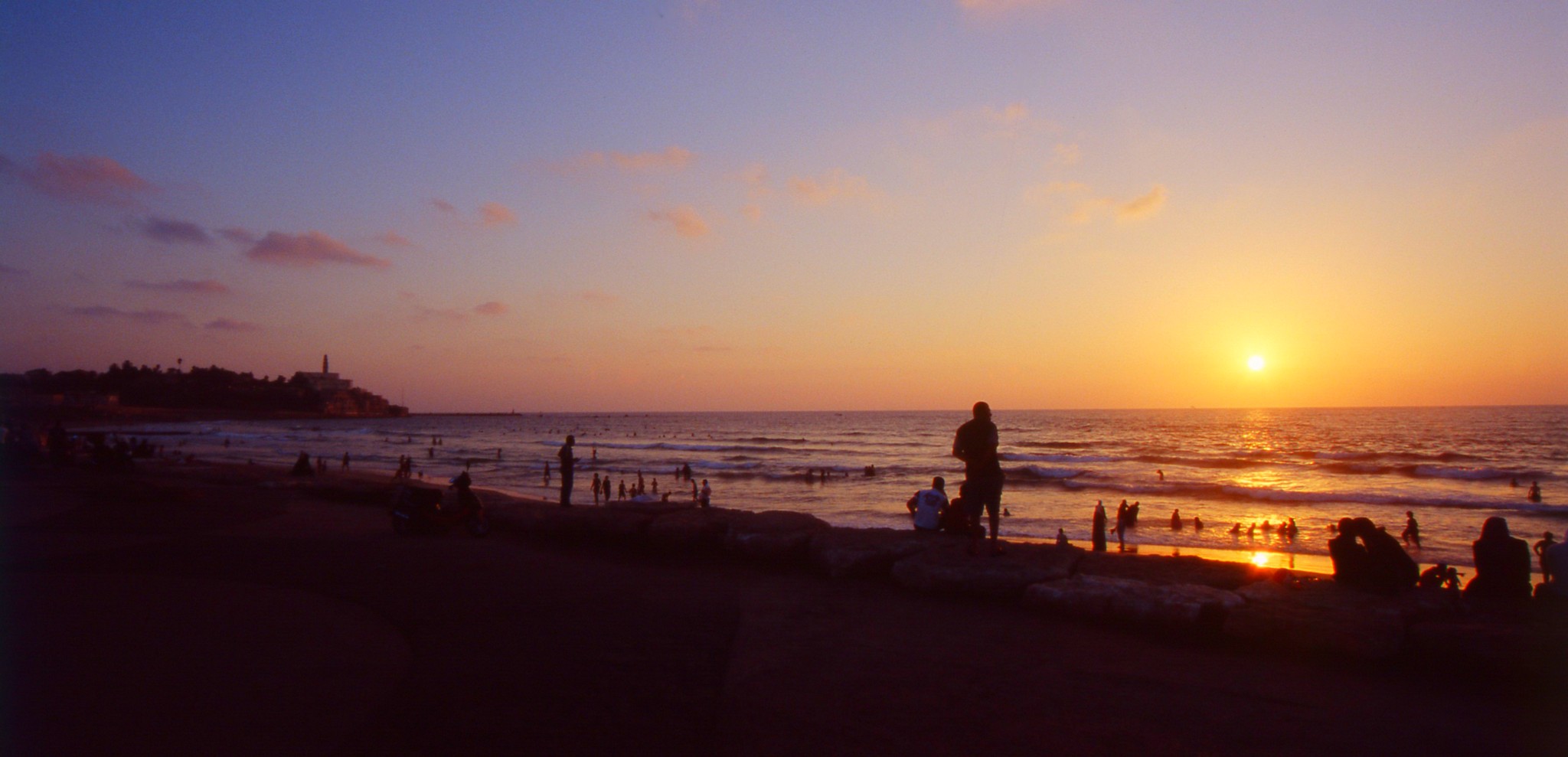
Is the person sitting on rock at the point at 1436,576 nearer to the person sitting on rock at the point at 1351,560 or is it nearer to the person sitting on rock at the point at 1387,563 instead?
the person sitting on rock at the point at 1387,563

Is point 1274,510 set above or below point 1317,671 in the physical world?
below

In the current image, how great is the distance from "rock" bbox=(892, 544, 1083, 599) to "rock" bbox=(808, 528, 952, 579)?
21cm

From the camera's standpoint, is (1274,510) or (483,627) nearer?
(483,627)

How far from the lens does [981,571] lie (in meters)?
8.05

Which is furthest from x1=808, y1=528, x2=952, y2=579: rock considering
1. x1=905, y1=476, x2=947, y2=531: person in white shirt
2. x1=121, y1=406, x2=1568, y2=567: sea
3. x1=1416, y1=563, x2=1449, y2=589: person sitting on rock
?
x1=121, y1=406, x2=1568, y2=567: sea

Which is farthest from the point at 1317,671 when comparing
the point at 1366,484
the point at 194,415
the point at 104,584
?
the point at 194,415

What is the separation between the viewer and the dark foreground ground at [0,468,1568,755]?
14.0 feet

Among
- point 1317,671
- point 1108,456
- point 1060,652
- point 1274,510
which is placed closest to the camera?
point 1317,671

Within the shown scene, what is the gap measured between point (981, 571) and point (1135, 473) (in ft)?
160

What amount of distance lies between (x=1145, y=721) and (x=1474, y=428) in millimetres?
127429

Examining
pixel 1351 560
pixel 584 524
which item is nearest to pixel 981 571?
pixel 1351 560

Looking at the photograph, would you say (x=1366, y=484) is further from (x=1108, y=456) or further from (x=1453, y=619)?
(x=1453, y=619)

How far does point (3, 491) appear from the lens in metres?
17.7

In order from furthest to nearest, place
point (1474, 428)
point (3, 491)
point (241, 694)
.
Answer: point (1474, 428)
point (3, 491)
point (241, 694)
